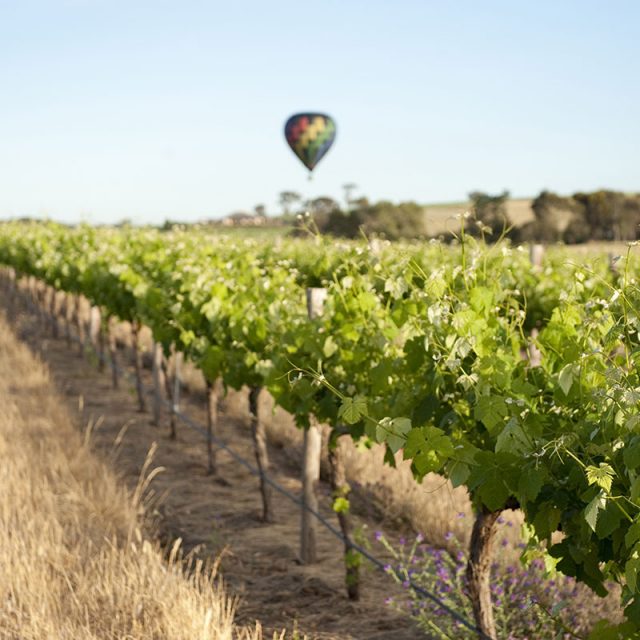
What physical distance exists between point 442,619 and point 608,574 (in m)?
2.15

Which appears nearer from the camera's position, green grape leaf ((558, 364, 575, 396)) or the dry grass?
green grape leaf ((558, 364, 575, 396))

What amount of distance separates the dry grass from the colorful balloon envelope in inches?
822

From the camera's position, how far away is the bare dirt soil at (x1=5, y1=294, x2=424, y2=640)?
600 cm

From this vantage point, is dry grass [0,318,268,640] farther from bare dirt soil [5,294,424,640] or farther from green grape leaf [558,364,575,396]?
green grape leaf [558,364,575,396]

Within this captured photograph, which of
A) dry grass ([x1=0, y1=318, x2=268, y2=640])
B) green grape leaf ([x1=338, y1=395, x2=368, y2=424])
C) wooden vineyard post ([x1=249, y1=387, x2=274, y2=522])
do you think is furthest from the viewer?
wooden vineyard post ([x1=249, y1=387, x2=274, y2=522])

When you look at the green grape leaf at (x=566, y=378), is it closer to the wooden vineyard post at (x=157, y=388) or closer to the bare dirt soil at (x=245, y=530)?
the bare dirt soil at (x=245, y=530)

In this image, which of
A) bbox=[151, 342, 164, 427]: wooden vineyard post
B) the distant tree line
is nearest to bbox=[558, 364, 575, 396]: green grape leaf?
bbox=[151, 342, 164, 427]: wooden vineyard post

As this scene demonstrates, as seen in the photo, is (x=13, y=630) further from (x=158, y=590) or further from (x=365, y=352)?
(x=365, y=352)

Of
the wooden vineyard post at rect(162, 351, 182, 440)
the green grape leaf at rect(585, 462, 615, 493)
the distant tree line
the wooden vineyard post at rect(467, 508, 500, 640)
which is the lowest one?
the wooden vineyard post at rect(162, 351, 182, 440)

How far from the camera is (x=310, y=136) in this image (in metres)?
28.1

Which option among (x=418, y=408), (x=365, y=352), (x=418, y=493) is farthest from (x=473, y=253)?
(x=418, y=493)

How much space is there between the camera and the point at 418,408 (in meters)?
4.23

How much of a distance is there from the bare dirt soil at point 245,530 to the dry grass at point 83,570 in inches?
15.6

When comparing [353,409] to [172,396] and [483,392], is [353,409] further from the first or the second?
[172,396]
